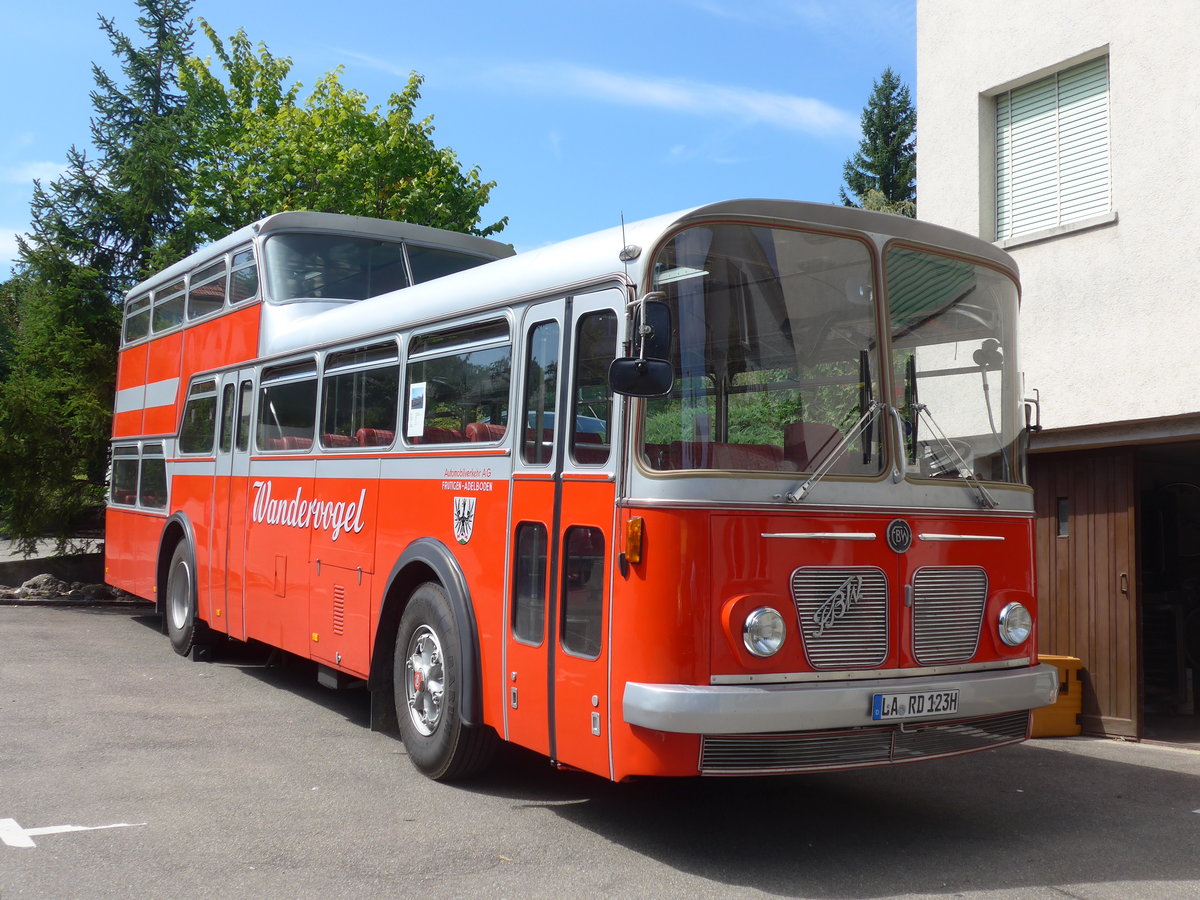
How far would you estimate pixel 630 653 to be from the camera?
513 centimetres

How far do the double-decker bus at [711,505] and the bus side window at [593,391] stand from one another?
0.02 meters

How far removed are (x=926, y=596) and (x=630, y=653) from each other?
1.46 meters

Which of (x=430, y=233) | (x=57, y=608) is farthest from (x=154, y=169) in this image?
(x=430, y=233)

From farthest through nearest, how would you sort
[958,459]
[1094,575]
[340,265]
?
1. [340,265]
2. [1094,575]
3. [958,459]

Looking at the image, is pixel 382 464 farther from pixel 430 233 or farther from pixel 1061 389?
pixel 1061 389

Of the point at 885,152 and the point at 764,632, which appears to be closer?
the point at 764,632

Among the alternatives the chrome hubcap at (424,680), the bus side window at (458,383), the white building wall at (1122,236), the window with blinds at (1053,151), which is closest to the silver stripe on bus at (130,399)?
the bus side window at (458,383)

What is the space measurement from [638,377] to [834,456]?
3.43 ft

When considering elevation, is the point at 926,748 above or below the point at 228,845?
above

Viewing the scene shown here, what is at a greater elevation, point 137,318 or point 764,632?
point 137,318

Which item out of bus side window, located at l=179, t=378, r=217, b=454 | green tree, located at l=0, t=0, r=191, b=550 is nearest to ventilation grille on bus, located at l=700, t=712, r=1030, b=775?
bus side window, located at l=179, t=378, r=217, b=454

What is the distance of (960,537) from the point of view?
5.77 m

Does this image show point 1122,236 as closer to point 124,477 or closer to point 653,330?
point 653,330

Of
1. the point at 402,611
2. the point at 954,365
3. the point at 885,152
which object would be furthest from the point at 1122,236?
A: the point at 885,152
